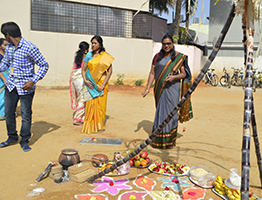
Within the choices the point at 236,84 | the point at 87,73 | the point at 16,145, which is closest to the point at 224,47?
the point at 236,84

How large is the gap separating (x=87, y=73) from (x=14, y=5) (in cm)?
861

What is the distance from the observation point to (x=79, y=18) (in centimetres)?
1310

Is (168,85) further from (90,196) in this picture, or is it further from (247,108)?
(247,108)

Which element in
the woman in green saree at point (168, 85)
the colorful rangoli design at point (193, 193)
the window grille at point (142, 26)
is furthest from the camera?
the window grille at point (142, 26)

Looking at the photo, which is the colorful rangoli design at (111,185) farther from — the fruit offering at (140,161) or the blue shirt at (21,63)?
the blue shirt at (21,63)

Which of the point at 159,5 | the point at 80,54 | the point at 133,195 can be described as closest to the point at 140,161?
Result: the point at 133,195

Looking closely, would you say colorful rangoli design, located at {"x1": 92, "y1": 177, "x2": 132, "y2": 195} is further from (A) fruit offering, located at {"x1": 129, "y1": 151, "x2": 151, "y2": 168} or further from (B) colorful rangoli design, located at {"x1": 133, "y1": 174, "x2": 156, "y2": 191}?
(A) fruit offering, located at {"x1": 129, "y1": 151, "x2": 151, "y2": 168}

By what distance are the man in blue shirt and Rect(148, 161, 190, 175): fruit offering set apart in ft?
6.79

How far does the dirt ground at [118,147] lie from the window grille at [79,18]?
20.0ft

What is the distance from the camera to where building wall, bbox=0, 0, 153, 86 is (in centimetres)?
1180

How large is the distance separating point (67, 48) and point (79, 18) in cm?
174

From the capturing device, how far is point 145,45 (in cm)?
1455

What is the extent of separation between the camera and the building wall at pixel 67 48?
11.8 m

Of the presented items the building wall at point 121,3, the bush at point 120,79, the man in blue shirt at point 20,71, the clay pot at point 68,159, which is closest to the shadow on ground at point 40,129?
the man in blue shirt at point 20,71
